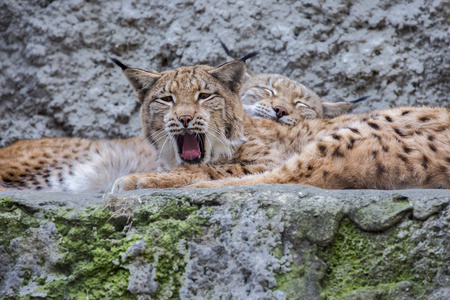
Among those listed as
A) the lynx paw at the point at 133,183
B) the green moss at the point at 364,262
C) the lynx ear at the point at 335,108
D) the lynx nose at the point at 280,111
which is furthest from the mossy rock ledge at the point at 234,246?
the lynx ear at the point at 335,108

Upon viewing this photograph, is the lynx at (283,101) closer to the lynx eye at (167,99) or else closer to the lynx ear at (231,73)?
the lynx ear at (231,73)

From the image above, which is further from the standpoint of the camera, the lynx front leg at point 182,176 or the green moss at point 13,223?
the lynx front leg at point 182,176

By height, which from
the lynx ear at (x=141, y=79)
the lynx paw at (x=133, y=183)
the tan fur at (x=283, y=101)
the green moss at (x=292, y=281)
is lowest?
the green moss at (x=292, y=281)

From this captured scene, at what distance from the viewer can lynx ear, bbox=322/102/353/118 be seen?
210 inches

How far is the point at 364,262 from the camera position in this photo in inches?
97.5

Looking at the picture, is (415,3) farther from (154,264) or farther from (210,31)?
(154,264)

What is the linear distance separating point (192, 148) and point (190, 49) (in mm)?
1954

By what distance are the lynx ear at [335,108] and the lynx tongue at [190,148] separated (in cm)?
178

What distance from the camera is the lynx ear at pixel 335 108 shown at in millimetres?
5324

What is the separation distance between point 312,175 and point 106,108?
2932mm

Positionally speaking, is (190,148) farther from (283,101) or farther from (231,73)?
(283,101)

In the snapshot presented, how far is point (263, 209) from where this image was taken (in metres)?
2.64

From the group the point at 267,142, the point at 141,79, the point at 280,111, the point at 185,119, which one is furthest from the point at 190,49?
the point at 185,119

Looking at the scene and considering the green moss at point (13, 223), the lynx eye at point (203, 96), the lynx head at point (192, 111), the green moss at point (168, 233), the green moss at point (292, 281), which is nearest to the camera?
the green moss at point (292, 281)
